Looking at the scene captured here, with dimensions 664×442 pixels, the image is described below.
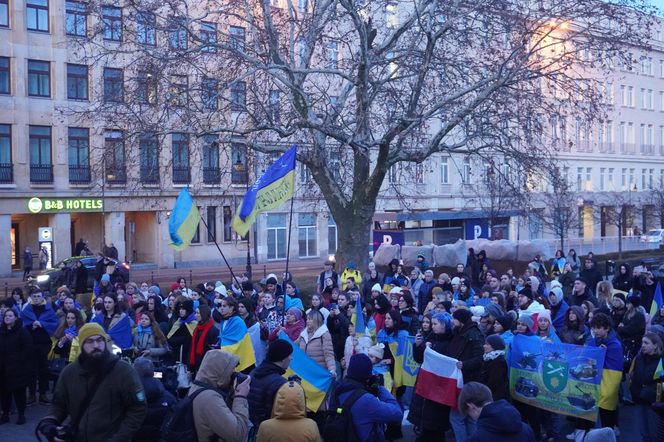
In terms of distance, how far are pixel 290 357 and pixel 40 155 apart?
120ft

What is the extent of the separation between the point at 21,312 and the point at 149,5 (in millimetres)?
10467

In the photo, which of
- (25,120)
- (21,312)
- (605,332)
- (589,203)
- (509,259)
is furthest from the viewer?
(589,203)

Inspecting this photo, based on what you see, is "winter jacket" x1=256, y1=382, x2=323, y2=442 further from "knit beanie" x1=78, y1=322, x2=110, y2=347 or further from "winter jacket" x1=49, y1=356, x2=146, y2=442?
"knit beanie" x1=78, y1=322, x2=110, y2=347

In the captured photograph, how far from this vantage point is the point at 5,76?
39.0 meters

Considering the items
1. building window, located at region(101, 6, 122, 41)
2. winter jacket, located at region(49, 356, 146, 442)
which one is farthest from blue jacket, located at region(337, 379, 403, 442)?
building window, located at region(101, 6, 122, 41)

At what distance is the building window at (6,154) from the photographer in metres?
39.2

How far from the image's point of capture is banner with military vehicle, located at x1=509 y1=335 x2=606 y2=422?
8984 mm

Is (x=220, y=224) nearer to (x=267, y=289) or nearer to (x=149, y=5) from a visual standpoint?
(x=149, y=5)

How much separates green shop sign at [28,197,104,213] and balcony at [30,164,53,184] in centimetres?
95

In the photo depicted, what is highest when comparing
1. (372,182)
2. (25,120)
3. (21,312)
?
(25,120)

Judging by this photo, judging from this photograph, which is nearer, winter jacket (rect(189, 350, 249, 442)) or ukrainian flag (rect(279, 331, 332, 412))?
winter jacket (rect(189, 350, 249, 442))

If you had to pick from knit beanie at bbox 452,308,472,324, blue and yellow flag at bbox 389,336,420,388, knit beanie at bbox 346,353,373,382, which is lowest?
blue and yellow flag at bbox 389,336,420,388

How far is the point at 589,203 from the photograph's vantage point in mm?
58469

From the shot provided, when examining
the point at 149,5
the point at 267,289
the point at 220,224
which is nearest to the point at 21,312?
the point at 267,289
